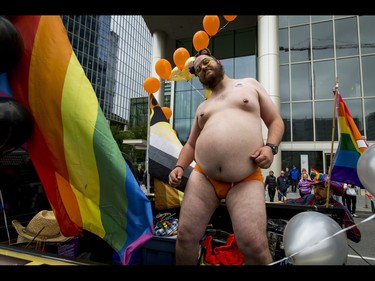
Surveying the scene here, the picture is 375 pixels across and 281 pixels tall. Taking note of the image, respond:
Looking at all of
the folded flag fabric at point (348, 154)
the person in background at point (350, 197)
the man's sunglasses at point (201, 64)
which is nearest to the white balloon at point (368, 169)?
the man's sunglasses at point (201, 64)

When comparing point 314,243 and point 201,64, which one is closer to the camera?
point 314,243

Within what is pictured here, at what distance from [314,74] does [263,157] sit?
640 inches

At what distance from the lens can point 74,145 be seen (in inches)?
69.1

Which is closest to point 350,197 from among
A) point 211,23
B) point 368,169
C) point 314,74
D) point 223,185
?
point 211,23

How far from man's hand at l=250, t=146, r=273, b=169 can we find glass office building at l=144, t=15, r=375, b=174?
43.3 ft

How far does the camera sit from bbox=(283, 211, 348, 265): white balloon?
1.43 meters

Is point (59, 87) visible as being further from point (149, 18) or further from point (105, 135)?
point (149, 18)

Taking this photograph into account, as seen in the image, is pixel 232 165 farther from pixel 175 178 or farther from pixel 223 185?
pixel 175 178

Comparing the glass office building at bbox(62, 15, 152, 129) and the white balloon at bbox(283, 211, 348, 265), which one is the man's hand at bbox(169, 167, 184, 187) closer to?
the white balloon at bbox(283, 211, 348, 265)

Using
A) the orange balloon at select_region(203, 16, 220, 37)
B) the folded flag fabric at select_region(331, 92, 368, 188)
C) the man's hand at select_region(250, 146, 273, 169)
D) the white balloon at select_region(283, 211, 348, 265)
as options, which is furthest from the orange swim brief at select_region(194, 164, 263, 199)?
the orange balloon at select_region(203, 16, 220, 37)

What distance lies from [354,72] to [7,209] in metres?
17.4

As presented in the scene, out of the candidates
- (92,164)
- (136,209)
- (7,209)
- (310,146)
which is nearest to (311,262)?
(136,209)

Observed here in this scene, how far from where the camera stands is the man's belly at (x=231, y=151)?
5.80 feet

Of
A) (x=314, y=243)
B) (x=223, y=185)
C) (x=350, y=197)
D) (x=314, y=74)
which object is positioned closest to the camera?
(x=314, y=243)
